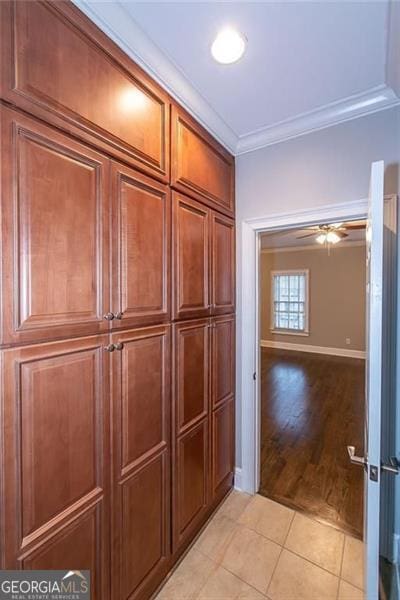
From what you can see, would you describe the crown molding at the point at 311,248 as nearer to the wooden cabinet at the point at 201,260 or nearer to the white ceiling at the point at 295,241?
the white ceiling at the point at 295,241

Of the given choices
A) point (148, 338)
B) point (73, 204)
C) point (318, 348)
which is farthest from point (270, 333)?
point (73, 204)

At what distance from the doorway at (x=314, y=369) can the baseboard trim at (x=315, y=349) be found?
0.08 ft

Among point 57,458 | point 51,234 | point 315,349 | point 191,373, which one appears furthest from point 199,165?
point 315,349

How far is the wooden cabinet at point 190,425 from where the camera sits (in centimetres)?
167

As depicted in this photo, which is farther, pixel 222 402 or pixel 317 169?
pixel 222 402

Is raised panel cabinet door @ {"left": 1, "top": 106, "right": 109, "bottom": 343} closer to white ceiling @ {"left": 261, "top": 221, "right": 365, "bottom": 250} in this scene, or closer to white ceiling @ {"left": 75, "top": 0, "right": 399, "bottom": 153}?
white ceiling @ {"left": 75, "top": 0, "right": 399, "bottom": 153}

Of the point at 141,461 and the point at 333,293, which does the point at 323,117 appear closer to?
the point at 141,461

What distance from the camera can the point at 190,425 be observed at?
70.1 inches

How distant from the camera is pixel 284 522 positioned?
1996mm

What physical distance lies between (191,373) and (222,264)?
0.84 m

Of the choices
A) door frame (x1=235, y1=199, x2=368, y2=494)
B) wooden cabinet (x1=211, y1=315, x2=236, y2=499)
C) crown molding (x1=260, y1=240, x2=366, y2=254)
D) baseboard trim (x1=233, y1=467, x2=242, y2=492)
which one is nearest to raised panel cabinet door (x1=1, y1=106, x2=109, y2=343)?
wooden cabinet (x1=211, y1=315, x2=236, y2=499)

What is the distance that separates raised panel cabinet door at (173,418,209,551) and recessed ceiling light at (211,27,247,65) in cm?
206

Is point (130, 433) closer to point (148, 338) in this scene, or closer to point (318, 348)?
point (148, 338)

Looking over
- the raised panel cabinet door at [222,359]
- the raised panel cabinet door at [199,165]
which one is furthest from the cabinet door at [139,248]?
the raised panel cabinet door at [222,359]
